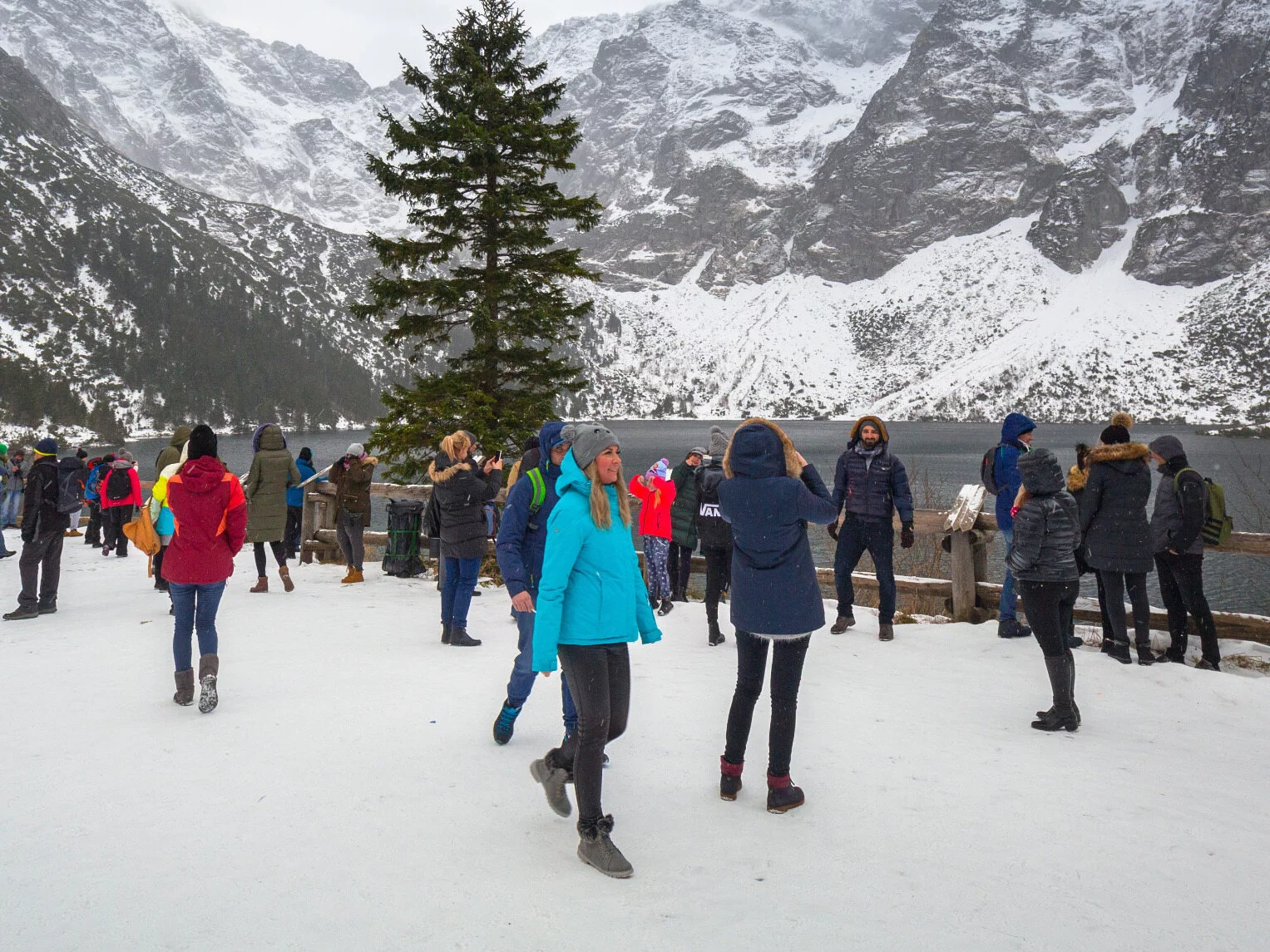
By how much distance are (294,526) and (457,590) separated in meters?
6.76

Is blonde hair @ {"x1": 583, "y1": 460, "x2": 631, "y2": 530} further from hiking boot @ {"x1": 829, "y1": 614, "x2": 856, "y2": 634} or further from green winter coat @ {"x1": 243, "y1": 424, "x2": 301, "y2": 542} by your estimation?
green winter coat @ {"x1": 243, "y1": 424, "x2": 301, "y2": 542}

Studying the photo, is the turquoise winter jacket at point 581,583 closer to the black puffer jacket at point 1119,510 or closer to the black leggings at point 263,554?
the black puffer jacket at point 1119,510

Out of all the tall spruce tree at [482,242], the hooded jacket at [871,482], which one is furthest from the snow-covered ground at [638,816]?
the tall spruce tree at [482,242]

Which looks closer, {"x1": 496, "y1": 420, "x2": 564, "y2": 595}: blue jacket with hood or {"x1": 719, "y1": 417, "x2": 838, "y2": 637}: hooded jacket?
{"x1": 719, "y1": 417, "x2": 838, "y2": 637}: hooded jacket

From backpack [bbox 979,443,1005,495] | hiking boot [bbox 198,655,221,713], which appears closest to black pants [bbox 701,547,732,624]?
backpack [bbox 979,443,1005,495]

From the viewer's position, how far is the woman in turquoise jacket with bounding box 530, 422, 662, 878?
10.3ft

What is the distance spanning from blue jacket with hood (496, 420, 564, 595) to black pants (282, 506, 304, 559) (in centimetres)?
893

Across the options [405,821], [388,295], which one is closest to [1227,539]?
[405,821]


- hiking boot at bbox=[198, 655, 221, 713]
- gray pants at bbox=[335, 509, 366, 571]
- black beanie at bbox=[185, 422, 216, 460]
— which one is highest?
black beanie at bbox=[185, 422, 216, 460]

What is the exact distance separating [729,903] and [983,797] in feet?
5.68

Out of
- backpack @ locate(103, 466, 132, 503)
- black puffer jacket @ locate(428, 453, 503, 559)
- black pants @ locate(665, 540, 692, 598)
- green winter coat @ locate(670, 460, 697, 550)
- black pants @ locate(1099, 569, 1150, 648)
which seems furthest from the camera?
backpack @ locate(103, 466, 132, 503)

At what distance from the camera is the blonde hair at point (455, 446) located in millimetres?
7094

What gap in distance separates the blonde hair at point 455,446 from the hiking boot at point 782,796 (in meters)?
4.54

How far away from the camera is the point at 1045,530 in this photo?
4844 millimetres
